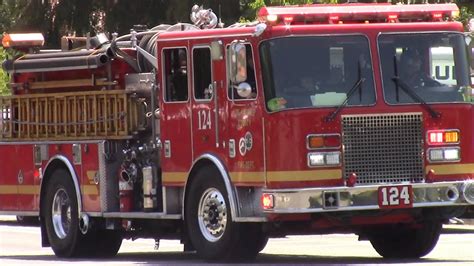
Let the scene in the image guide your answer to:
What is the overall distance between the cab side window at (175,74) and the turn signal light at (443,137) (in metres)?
2.63

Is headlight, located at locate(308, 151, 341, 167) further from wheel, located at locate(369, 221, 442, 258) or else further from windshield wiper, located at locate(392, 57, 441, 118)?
wheel, located at locate(369, 221, 442, 258)

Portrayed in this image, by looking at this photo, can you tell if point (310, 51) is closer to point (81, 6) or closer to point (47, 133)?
point (47, 133)

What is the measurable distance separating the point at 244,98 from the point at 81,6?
20.1m

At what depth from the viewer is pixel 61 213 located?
57.9ft

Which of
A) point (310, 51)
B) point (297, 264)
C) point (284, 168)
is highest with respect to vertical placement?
point (310, 51)

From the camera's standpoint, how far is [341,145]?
14.2m

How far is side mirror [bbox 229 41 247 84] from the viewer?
14430 mm

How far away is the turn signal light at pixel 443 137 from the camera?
1461cm

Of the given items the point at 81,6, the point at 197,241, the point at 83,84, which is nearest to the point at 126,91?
the point at 83,84

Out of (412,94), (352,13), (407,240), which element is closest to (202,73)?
→ (352,13)

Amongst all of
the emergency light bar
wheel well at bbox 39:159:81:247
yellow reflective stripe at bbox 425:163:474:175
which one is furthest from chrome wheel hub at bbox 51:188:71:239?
yellow reflective stripe at bbox 425:163:474:175

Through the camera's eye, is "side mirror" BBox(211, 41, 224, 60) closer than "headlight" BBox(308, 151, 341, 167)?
No

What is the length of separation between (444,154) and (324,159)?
1307 millimetres

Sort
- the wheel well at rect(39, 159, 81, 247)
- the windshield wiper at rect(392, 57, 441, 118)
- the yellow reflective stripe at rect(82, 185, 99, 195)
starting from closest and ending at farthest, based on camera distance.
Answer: the windshield wiper at rect(392, 57, 441, 118)
the yellow reflective stripe at rect(82, 185, 99, 195)
the wheel well at rect(39, 159, 81, 247)
